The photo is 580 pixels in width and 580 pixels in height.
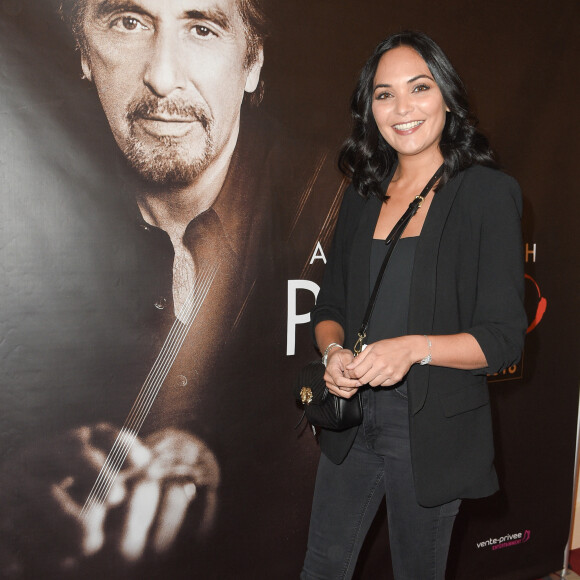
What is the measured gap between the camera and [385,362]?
1.20m

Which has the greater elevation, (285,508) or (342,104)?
(342,104)

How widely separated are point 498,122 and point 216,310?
1.32 metres

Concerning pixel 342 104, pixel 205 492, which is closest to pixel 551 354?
pixel 342 104

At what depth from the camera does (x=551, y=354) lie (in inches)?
101

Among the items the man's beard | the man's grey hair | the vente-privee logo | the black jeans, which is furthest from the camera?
the vente-privee logo

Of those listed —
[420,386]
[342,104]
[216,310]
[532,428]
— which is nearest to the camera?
[420,386]

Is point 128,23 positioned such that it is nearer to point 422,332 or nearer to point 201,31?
point 201,31

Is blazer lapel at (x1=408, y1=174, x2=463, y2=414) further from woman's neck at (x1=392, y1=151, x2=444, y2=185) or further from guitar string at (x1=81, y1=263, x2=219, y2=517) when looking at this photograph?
guitar string at (x1=81, y1=263, x2=219, y2=517)

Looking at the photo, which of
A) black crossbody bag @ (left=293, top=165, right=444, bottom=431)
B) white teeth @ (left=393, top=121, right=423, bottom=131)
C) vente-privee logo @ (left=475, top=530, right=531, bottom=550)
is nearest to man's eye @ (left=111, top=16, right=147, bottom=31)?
white teeth @ (left=393, top=121, right=423, bottom=131)

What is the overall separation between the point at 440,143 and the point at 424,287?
1.22 feet

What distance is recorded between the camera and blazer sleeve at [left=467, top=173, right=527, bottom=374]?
4.05 feet

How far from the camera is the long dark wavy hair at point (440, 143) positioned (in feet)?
4.52

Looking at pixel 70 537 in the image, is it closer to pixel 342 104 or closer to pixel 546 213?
pixel 342 104

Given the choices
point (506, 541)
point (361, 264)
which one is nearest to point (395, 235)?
point (361, 264)
